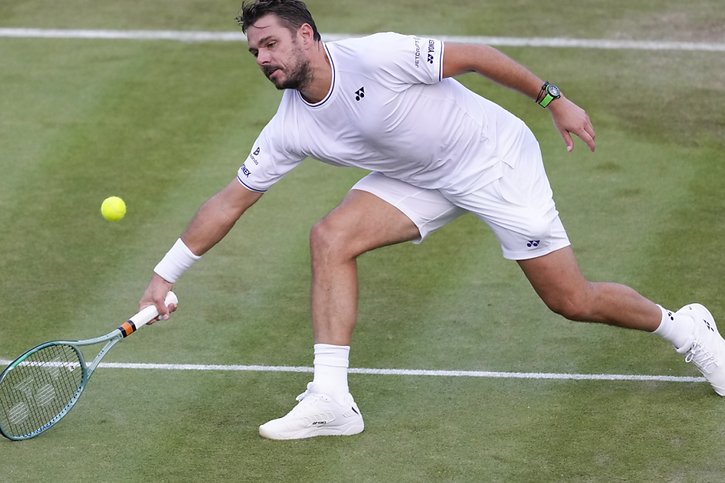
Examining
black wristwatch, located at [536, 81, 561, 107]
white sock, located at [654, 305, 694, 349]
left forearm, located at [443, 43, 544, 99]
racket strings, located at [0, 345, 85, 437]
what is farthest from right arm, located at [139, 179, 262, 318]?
white sock, located at [654, 305, 694, 349]

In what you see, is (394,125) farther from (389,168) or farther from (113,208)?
(113,208)

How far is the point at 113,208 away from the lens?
30.1 ft

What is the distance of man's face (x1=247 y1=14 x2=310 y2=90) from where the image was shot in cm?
691

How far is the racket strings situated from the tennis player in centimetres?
53

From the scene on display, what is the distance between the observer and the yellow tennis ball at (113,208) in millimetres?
9148

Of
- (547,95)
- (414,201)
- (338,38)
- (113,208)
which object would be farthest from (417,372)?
(338,38)

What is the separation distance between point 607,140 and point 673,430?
4.26 m

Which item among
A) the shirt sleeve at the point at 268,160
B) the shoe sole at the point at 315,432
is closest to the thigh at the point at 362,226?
the shirt sleeve at the point at 268,160

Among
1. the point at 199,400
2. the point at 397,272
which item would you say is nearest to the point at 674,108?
the point at 397,272

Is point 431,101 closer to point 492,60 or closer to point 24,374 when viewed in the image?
point 492,60

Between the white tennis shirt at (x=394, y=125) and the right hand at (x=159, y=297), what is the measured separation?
0.63m

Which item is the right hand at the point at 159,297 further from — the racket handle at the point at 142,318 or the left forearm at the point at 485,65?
the left forearm at the point at 485,65

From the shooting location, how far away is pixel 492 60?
23.3 ft

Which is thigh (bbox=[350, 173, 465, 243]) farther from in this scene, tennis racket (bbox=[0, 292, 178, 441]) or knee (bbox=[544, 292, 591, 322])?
tennis racket (bbox=[0, 292, 178, 441])
